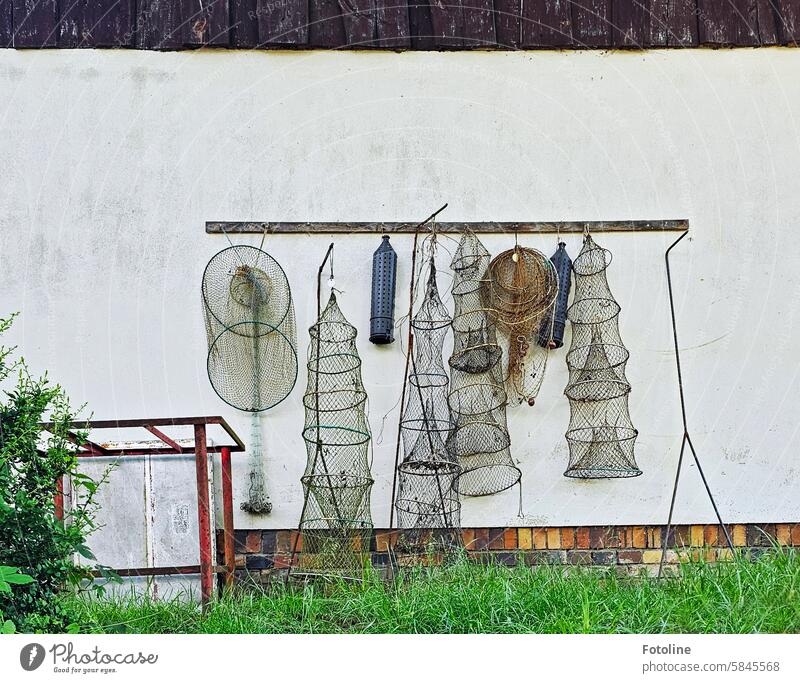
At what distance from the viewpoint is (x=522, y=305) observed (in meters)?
6.45

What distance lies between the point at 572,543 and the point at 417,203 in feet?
7.58

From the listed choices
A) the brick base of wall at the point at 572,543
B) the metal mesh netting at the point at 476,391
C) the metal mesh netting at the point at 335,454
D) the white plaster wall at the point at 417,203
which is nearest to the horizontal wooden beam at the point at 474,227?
the white plaster wall at the point at 417,203

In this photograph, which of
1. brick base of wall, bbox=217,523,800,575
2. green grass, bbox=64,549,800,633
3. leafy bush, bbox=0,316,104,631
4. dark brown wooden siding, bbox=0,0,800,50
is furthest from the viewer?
dark brown wooden siding, bbox=0,0,800,50

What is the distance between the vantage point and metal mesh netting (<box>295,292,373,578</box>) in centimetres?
618

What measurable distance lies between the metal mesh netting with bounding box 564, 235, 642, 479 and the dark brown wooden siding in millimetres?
1396

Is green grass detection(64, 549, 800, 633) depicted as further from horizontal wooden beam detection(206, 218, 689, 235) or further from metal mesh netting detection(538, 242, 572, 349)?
horizontal wooden beam detection(206, 218, 689, 235)

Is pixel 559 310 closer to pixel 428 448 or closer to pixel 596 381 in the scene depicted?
pixel 596 381

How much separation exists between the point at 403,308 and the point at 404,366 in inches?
14.2

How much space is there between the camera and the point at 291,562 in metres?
6.18

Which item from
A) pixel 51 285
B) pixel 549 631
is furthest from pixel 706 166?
pixel 51 285

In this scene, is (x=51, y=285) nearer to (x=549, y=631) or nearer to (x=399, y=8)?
(x=399, y=8)

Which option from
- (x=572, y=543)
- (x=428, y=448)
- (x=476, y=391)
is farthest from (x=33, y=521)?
(x=572, y=543)

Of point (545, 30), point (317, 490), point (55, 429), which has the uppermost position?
point (545, 30)

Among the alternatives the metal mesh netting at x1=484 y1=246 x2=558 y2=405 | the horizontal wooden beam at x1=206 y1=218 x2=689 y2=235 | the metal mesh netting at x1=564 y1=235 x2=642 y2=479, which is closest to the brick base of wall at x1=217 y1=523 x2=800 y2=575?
the metal mesh netting at x1=564 y1=235 x2=642 y2=479
